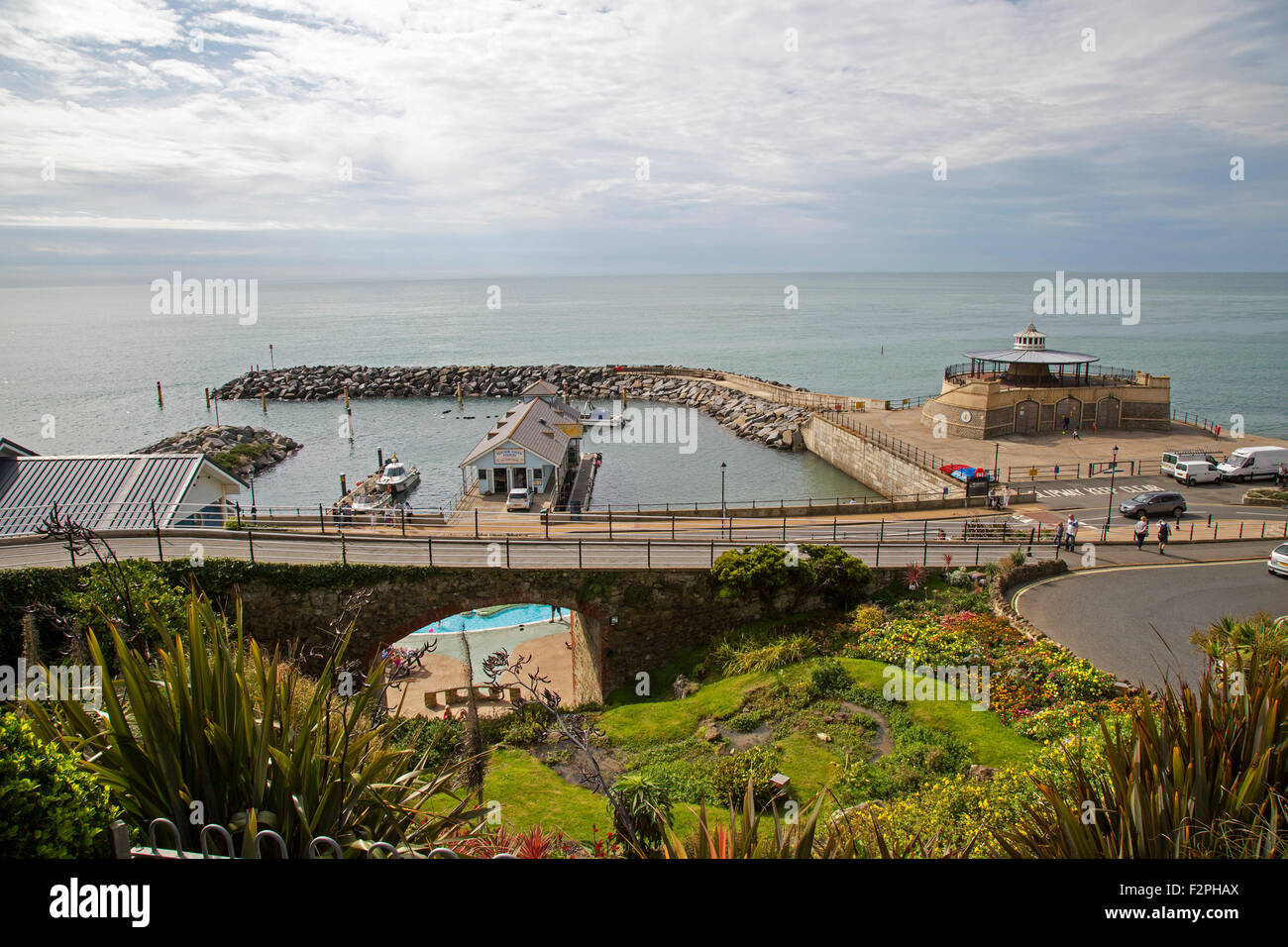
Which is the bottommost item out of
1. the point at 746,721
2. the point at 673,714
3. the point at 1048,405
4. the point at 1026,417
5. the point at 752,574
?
the point at 673,714

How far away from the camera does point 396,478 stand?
2063 inches

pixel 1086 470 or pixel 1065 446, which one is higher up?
pixel 1065 446

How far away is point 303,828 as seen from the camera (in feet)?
18.5

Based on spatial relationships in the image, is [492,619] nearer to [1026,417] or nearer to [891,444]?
[891,444]

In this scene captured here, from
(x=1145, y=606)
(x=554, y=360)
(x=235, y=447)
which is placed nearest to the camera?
(x=1145, y=606)

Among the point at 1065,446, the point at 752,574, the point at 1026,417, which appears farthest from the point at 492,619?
the point at 1026,417

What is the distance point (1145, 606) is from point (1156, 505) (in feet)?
44.2

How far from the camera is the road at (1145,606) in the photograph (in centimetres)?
1886

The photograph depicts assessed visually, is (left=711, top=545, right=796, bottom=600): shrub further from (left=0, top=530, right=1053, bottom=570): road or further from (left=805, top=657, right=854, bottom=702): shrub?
(left=805, top=657, right=854, bottom=702): shrub

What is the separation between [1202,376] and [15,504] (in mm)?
122728

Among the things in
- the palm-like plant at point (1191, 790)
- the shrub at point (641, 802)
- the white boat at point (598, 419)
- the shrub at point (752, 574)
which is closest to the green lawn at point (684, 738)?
the shrub at point (641, 802)
